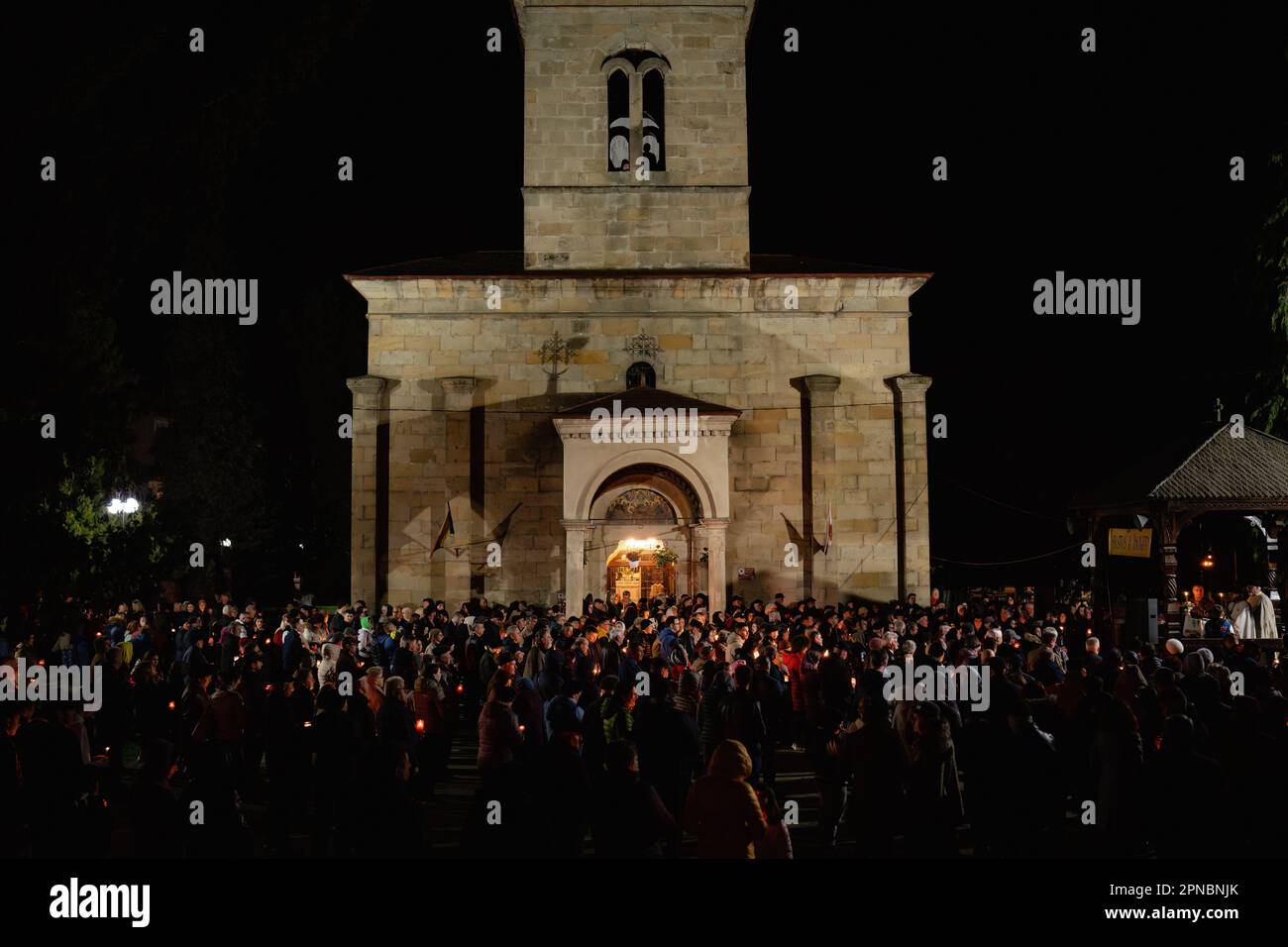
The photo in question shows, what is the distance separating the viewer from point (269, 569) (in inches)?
1743

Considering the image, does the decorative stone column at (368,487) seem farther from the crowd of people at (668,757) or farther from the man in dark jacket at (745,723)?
the man in dark jacket at (745,723)

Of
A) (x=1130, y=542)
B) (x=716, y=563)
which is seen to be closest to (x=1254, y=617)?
(x=1130, y=542)

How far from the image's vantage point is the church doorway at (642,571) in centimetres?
2581

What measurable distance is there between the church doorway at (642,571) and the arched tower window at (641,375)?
3.81 meters

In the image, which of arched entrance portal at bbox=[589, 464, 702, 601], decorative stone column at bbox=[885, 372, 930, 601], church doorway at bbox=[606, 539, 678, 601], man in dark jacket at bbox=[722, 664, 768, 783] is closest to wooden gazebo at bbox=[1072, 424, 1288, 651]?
decorative stone column at bbox=[885, 372, 930, 601]

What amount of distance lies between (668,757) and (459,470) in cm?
1708

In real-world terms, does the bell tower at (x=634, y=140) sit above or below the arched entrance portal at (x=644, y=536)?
above

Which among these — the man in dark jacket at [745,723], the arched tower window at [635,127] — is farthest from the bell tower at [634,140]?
the man in dark jacket at [745,723]

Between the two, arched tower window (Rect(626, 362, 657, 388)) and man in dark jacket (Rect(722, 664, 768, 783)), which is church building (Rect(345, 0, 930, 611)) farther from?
man in dark jacket (Rect(722, 664, 768, 783))

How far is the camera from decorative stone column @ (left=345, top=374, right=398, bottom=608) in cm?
2481

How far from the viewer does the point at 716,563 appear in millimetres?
23328

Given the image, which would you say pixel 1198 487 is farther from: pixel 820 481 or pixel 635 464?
pixel 635 464

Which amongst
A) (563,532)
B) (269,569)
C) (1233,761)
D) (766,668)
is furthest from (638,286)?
(269,569)

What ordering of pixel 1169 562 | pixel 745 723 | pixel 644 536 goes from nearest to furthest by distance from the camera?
pixel 745 723
pixel 1169 562
pixel 644 536
